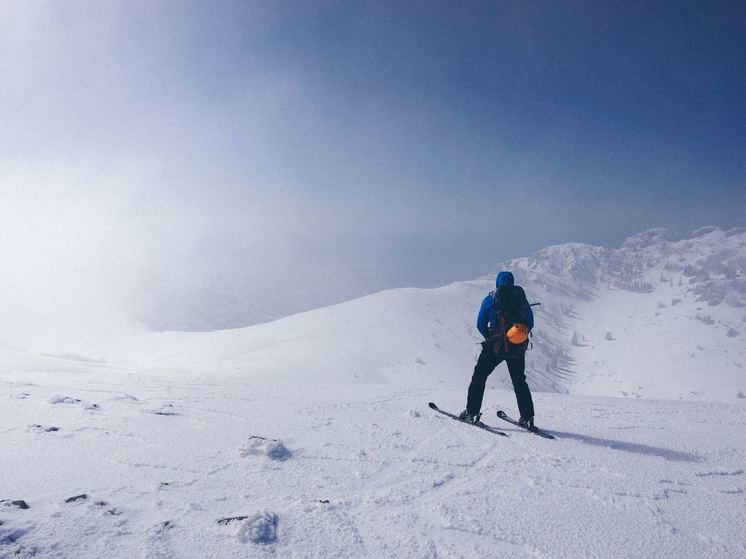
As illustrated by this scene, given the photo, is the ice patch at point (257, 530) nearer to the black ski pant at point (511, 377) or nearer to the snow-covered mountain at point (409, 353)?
the black ski pant at point (511, 377)

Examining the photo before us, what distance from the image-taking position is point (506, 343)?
7477 millimetres

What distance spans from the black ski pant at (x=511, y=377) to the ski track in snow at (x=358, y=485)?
2.08 feet

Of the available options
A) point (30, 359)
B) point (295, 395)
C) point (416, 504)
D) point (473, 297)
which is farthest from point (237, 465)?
point (473, 297)

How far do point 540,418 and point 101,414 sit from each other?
847 centimetres

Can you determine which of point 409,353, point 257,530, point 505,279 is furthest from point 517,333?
point 409,353

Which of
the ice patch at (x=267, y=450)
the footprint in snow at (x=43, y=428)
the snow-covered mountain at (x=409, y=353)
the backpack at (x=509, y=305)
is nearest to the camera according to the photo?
the ice patch at (x=267, y=450)

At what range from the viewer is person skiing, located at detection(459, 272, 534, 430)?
7.50m

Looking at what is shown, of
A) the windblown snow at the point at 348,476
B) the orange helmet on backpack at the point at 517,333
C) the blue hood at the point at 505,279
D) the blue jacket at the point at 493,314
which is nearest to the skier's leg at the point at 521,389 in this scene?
the orange helmet on backpack at the point at 517,333

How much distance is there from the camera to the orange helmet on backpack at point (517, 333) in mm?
7238

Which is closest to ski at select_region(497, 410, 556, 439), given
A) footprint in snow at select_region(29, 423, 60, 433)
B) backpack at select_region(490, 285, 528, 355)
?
backpack at select_region(490, 285, 528, 355)

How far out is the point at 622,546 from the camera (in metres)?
3.50

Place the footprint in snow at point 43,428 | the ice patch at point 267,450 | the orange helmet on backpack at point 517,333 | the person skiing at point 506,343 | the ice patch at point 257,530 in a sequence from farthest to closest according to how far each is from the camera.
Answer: the person skiing at point 506,343, the orange helmet on backpack at point 517,333, the footprint in snow at point 43,428, the ice patch at point 267,450, the ice patch at point 257,530

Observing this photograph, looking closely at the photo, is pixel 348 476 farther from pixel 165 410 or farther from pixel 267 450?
pixel 165 410

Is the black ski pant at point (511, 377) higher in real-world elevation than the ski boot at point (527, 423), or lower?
higher
